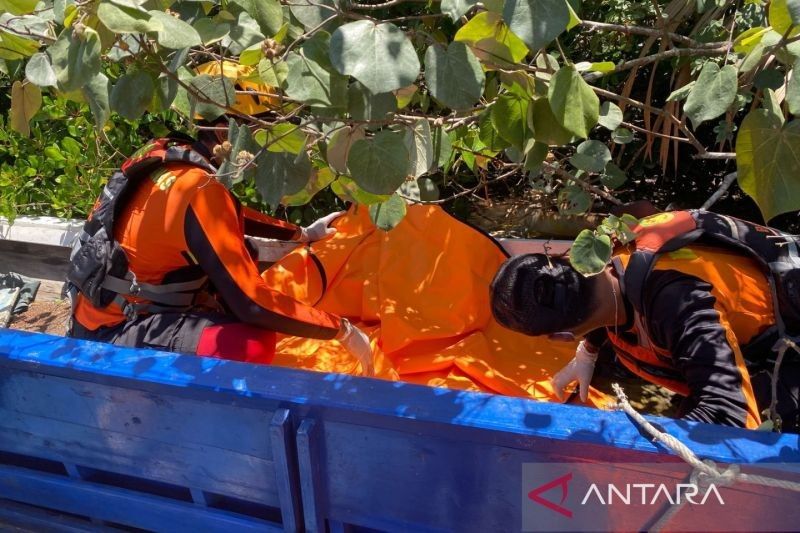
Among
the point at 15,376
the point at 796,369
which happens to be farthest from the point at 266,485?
the point at 796,369

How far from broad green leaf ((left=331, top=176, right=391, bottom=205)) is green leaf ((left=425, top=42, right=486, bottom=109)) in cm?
39

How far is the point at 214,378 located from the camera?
4.27ft

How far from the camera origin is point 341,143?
113 cm

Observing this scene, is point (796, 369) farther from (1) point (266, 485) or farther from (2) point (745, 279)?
(1) point (266, 485)

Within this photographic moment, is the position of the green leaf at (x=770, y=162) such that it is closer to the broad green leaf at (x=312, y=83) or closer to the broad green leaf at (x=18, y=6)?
the broad green leaf at (x=312, y=83)

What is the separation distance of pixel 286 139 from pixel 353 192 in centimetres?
26

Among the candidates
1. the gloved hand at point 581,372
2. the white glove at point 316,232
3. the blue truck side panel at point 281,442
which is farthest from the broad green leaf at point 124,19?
the white glove at point 316,232

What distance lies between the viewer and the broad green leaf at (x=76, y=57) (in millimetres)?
831

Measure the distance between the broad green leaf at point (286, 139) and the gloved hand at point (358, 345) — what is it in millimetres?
1027

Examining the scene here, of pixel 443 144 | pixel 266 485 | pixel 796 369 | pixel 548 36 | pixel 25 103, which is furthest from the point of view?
pixel 796 369

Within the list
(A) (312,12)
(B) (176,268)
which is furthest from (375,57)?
(B) (176,268)

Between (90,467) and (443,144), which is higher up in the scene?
(443,144)

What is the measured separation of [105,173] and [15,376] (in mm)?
2065

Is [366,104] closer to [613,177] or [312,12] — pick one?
[312,12]
